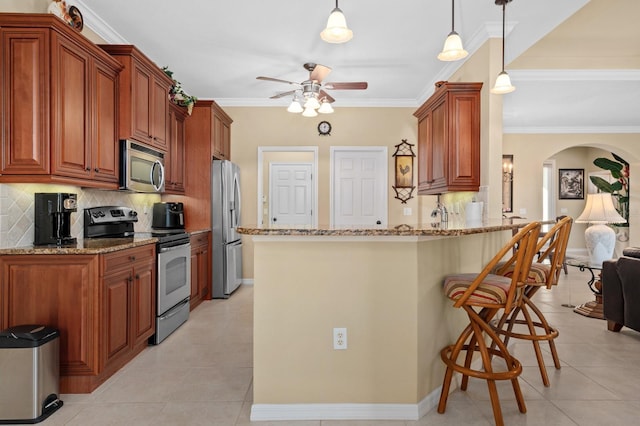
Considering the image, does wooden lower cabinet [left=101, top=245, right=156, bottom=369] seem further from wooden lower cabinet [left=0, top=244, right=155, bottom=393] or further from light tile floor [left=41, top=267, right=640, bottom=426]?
light tile floor [left=41, top=267, right=640, bottom=426]

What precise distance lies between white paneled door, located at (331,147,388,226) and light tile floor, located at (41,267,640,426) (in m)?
2.77

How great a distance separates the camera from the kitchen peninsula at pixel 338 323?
6.95ft

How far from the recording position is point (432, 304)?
2236mm

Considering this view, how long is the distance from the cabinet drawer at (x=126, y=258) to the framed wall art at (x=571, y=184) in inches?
369

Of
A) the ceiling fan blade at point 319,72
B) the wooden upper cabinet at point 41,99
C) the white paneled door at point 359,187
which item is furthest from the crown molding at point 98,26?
the white paneled door at point 359,187

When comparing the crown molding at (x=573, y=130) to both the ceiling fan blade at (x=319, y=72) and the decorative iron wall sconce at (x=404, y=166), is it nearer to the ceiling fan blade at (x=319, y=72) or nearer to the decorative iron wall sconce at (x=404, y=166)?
the decorative iron wall sconce at (x=404, y=166)

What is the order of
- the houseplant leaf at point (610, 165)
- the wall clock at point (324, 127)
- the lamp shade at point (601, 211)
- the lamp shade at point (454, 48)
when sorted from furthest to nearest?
the houseplant leaf at point (610, 165), the wall clock at point (324, 127), the lamp shade at point (601, 211), the lamp shade at point (454, 48)

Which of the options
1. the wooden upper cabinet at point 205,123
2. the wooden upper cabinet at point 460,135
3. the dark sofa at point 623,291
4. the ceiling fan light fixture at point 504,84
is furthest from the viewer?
the wooden upper cabinet at point 205,123

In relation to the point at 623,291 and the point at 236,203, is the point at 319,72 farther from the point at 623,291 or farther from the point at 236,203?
the point at 623,291

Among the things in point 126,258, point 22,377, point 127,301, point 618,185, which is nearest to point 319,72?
point 126,258

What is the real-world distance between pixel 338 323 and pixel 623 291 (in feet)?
9.75

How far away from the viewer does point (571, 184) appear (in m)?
9.13

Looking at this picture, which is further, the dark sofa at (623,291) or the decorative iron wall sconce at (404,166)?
the decorative iron wall sconce at (404,166)

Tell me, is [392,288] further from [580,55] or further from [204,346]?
[580,55]
